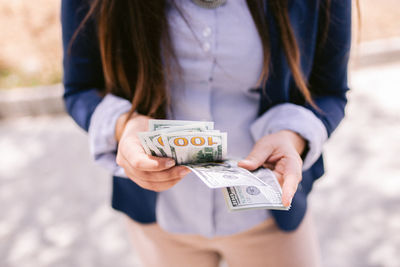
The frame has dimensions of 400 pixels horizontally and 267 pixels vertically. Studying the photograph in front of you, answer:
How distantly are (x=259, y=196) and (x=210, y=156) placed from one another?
0.17 meters

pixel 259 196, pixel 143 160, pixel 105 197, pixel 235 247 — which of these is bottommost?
pixel 105 197

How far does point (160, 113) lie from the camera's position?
112 cm

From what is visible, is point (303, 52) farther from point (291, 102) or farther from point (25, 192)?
point (25, 192)

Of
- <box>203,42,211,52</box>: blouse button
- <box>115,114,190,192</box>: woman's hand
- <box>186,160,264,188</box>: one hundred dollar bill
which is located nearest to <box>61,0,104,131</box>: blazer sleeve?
<box>115,114,190,192</box>: woman's hand

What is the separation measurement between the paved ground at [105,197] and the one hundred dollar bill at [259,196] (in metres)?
1.64

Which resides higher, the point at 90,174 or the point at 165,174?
the point at 165,174

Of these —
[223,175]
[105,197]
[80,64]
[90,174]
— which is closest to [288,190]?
[223,175]

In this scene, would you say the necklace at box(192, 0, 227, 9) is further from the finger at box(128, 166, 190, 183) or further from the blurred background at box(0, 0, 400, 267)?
the blurred background at box(0, 0, 400, 267)

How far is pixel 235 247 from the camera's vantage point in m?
1.19

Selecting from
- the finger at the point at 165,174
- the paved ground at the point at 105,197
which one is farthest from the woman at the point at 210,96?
the paved ground at the point at 105,197

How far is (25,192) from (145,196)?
2.14 metres

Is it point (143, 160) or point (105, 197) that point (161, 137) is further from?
point (105, 197)

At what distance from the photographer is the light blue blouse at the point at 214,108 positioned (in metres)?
1.03

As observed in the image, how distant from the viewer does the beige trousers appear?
115cm
